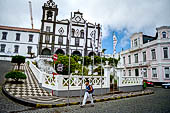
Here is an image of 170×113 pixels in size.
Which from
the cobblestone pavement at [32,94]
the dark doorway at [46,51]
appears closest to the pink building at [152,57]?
the cobblestone pavement at [32,94]

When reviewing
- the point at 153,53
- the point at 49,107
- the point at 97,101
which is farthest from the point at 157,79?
the point at 49,107

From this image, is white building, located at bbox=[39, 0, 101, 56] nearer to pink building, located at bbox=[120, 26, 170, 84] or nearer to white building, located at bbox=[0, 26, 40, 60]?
white building, located at bbox=[0, 26, 40, 60]

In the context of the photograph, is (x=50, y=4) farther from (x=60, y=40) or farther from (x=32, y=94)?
(x=32, y=94)

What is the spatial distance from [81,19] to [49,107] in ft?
108

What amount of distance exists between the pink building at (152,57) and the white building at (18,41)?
86.3 feet

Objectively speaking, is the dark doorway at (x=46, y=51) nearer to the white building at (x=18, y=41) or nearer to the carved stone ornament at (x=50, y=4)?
the white building at (x=18, y=41)

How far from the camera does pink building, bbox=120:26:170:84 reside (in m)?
18.9

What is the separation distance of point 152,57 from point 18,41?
34377mm

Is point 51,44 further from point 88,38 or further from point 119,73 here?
point 119,73

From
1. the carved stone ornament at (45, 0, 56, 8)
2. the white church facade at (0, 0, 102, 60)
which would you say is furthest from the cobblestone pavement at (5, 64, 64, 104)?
the carved stone ornament at (45, 0, 56, 8)

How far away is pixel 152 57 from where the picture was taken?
20.8 metres

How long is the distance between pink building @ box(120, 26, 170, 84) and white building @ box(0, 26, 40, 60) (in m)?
26.3

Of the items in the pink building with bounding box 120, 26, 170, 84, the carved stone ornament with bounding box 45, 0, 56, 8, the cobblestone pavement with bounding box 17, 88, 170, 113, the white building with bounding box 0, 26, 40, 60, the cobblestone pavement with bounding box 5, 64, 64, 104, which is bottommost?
the cobblestone pavement with bounding box 17, 88, 170, 113

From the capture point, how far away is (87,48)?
33.6 metres
